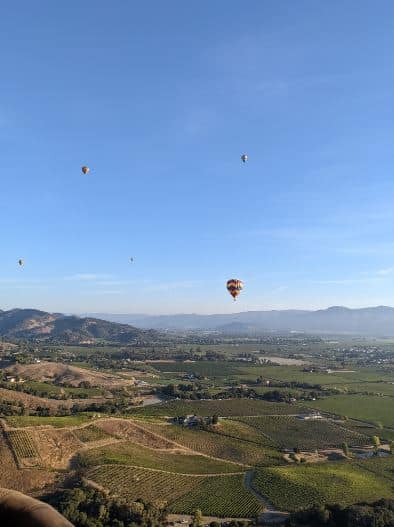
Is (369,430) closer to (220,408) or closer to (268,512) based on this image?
(220,408)

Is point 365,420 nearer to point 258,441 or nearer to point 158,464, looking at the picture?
point 258,441

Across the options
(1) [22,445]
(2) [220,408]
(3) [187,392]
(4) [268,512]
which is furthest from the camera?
(3) [187,392]

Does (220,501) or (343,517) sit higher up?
(343,517)

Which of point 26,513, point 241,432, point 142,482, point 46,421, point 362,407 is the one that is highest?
point 26,513

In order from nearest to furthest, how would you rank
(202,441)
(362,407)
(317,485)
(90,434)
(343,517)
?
(343,517), (317,485), (90,434), (202,441), (362,407)

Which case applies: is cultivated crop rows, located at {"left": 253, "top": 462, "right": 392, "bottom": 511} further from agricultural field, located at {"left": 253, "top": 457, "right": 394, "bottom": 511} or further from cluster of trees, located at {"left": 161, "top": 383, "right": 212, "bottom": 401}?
cluster of trees, located at {"left": 161, "top": 383, "right": 212, "bottom": 401}

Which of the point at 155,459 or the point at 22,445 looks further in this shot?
the point at 155,459

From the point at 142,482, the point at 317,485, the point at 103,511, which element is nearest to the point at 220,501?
the point at 142,482
